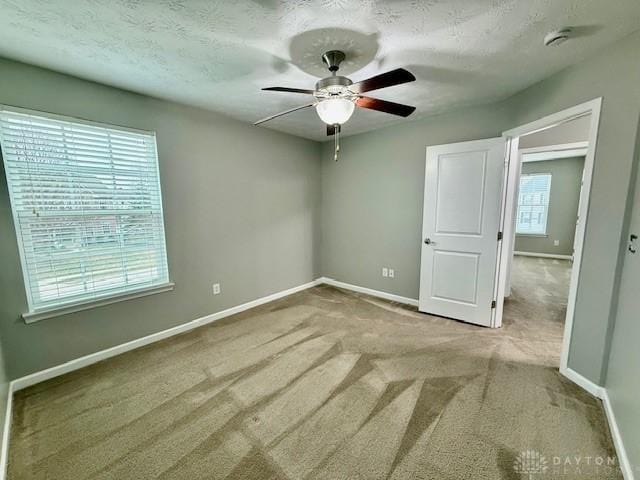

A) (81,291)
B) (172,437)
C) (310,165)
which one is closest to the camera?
(172,437)

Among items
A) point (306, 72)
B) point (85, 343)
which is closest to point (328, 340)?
point (85, 343)

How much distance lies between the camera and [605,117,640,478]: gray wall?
1293mm

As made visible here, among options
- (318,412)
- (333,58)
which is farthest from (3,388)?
(333,58)

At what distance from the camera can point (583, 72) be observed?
1.80 m

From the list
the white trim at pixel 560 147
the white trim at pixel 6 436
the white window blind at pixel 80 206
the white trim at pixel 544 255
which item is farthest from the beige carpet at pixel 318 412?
the white trim at pixel 544 255

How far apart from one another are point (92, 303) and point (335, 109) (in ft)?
8.23

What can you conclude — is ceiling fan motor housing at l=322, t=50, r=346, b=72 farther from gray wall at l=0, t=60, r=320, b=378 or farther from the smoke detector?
gray wall at l=0, t=60, r=320, b=378

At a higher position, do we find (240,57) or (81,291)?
(240,57)

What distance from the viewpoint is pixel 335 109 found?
162cm

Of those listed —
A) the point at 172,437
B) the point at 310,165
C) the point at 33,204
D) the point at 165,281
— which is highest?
the point at 310,165

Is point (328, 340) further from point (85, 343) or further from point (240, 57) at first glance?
point (240, 57)

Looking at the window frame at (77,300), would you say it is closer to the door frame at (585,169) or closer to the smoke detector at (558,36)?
the smoke detector at (558,36)

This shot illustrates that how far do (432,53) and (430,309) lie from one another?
2.63 m

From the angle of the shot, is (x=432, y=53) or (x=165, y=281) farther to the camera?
(x=165, y=281)
